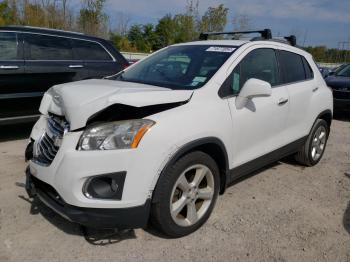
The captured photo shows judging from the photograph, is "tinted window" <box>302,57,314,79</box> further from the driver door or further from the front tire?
the front tire

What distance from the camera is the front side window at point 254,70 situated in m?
3.45

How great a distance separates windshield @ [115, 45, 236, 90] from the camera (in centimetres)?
341

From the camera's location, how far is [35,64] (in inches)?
220

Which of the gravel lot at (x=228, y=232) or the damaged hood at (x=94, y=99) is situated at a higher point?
the damaged hood at (x=94, y=99)

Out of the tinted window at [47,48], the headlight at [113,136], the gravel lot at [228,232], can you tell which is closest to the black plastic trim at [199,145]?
the headlight at [113,136]

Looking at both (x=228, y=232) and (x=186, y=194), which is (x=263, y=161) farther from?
(x=186, y=194)

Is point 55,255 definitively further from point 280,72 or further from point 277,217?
point 280,72

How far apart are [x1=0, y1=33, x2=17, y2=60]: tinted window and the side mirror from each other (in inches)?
147

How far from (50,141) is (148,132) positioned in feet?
2.94

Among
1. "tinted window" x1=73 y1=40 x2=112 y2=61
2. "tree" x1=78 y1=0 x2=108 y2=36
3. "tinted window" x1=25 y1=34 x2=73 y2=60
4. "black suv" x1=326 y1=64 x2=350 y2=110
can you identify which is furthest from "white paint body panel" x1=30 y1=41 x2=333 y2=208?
"tree" x1=78 y1=0 x2=108 y2=36

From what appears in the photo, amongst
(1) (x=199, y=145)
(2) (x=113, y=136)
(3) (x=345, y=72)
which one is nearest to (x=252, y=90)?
(1) (x=199, y=145)

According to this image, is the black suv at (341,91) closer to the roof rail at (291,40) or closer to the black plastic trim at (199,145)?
the roof rail at (291,40)

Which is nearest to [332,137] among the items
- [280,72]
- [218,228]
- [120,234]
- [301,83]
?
[301,83]

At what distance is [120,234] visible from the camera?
3.12 m
